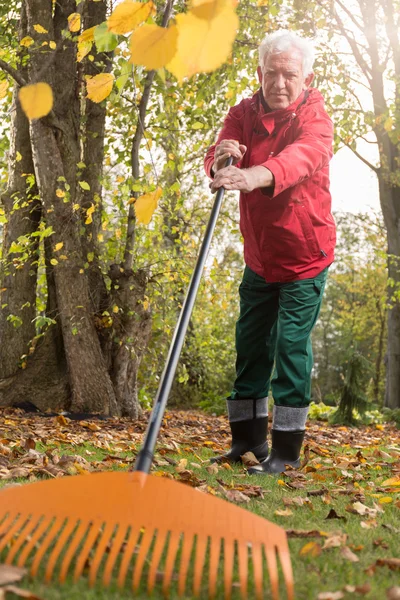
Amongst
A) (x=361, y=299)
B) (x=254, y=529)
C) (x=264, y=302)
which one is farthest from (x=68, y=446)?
(x=361, y=299)

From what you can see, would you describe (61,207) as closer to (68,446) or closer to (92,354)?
(92,354)

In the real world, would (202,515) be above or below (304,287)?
below

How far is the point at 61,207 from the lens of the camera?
6676 mm

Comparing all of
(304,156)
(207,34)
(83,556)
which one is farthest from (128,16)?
(83,556)

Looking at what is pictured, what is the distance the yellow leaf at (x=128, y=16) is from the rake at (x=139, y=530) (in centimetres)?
125

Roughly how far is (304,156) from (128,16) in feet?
4.38

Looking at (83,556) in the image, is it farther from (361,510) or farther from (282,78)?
(282,78)

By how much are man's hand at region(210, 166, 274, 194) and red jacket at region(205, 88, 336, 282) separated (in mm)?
419

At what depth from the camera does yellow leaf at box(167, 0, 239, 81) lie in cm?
137

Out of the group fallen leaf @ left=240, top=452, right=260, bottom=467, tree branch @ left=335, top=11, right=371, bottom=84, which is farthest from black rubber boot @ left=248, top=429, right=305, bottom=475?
tree branch @ left=335, top=11, right=371, bottom=84

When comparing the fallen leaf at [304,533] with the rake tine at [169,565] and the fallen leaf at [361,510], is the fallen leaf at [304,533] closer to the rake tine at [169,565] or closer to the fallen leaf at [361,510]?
the fallen leaf at [361,510]

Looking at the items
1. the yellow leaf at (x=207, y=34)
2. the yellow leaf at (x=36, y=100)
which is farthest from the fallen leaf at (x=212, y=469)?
the yellow leaf at (x=207, y=34)

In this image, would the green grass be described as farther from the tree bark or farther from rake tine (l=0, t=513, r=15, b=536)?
the tree bark

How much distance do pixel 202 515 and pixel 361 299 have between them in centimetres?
2934
